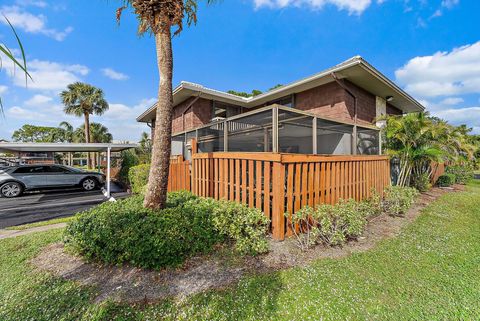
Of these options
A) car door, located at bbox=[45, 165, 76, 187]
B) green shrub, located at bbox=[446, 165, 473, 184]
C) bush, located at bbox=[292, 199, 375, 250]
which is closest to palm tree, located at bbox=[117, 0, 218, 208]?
bush, located at bbox=[292, 199, 375, 250]

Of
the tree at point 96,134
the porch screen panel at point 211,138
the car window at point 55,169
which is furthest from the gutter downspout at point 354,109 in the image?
the tree at point 96,134

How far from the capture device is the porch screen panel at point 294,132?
3885 millimetres

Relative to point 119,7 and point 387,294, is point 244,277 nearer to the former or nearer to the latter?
point 387,294

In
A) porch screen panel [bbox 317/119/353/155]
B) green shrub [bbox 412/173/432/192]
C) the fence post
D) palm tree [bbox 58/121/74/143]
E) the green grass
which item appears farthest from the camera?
palm tree [bbox 58/121/74/143]

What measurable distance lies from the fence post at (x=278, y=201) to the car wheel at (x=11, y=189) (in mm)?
11936

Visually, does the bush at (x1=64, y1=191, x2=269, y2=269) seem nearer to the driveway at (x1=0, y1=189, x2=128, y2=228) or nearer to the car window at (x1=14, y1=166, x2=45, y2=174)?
the driveway at (x1=0, y1=189, x2=128, y2=228)

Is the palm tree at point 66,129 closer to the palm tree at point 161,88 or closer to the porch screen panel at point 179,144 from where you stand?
the porch screen panel at point 179,144

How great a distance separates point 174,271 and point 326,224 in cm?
269

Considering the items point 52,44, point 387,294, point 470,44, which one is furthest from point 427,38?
point 52,44

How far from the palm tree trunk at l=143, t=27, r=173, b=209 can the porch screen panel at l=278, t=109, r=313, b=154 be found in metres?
2.08

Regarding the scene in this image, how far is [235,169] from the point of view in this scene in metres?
4.44

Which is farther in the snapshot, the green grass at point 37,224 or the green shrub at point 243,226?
the green grass at point 37,224

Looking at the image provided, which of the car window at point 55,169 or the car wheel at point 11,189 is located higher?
the car window at point 55,169

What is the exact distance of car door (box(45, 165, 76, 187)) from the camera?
9.66m
